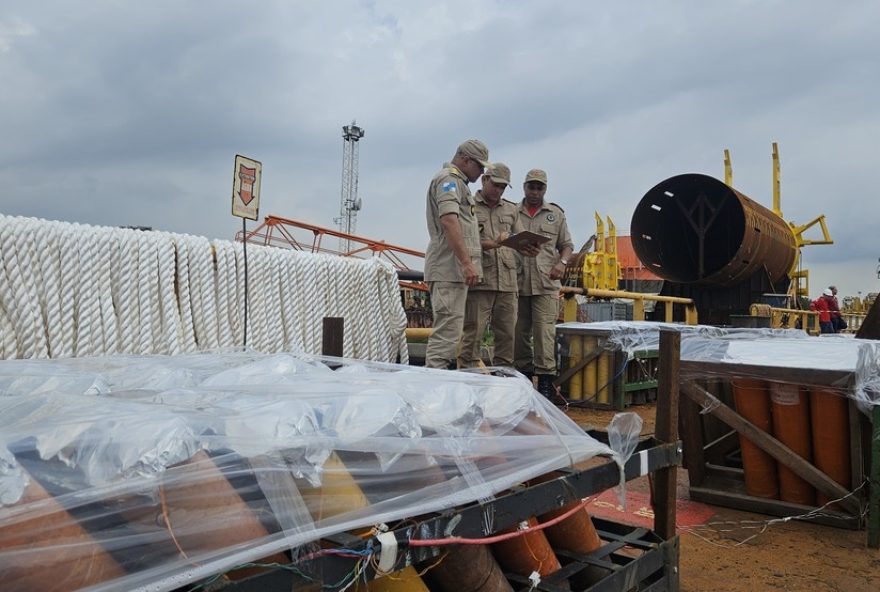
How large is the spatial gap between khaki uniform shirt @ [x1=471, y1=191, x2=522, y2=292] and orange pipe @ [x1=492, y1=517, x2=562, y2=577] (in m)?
3.25

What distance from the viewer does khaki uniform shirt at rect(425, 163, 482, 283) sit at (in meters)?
4.69

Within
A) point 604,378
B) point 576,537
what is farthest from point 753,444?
point 604,378

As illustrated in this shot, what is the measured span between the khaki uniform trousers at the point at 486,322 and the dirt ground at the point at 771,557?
7.26 feet

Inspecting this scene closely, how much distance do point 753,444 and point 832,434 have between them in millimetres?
360

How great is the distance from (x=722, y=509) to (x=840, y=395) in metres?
0.85

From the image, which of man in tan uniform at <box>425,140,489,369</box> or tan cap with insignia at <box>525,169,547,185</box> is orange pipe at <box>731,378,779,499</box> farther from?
tan cap with insignia at <box>525,169,547,185</box>

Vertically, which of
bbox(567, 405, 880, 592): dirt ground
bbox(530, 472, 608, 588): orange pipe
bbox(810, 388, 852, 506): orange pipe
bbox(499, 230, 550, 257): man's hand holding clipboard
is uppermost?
bbox(499, 230, 550, 257): man's hand holding clipboard

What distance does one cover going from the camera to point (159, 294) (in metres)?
4.07

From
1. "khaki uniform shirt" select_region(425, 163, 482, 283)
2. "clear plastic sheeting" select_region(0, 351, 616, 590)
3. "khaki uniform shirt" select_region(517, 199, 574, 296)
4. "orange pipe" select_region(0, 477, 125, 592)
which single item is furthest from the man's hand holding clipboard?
"orange pipe" select_region(0, 477, 125, 592)

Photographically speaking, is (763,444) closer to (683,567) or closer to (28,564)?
(683,567)

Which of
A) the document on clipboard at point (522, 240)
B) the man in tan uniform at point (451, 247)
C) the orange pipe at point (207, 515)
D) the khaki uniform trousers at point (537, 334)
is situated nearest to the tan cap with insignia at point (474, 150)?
the man in tan uniform at point (451, 247)

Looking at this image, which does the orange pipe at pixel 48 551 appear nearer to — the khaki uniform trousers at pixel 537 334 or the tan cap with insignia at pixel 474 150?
the tan cap with insignia at pixel 474 150

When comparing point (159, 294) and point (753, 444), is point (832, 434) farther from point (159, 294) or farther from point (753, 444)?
point (159, 294)

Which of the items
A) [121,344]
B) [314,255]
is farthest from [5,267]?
[314,255]
